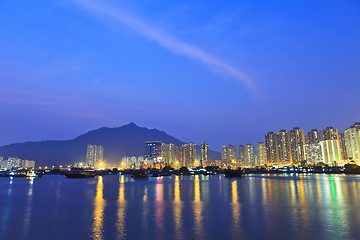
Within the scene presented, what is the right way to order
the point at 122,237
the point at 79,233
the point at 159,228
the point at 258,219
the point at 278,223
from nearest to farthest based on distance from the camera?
the point at 122,237 → the point at 79,233 → the point at 159,228 → the point at 278,223 → the point at 258,219

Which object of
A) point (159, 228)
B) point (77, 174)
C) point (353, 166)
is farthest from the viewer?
point (353, 166)

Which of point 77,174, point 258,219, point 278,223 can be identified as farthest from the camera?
point 77,174

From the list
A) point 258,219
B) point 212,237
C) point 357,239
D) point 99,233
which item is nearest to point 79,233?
point 99,233

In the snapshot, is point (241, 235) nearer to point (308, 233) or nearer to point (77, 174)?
point (308, 233)

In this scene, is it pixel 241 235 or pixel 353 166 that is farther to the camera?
pixel 353 166

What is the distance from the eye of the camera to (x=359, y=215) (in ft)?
66.4

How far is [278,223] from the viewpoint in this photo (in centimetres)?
1780

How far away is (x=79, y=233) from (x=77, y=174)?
141 metres

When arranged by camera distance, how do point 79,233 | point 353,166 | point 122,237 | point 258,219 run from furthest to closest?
point 353,166
point 258,219
point 79,233
point 122,237

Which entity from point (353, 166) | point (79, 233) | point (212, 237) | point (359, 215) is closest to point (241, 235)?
point (212, 237)

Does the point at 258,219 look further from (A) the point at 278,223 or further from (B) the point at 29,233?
(B) the point at 29,233

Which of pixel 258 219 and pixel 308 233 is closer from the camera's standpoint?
pixel 308 233

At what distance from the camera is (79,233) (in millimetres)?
15633

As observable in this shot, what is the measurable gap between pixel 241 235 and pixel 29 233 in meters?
13.0
